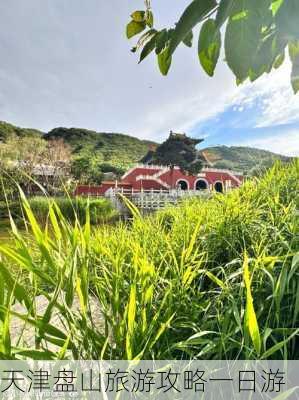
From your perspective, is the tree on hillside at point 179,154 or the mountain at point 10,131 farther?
the mountain at point 10,131

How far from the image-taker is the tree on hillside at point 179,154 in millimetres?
24328

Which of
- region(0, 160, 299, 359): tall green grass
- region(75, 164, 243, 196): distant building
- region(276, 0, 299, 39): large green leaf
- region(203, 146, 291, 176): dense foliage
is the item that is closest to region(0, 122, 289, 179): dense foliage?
region(75, 164, 243, 196): distant building

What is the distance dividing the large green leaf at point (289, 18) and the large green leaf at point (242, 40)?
2 centimetres

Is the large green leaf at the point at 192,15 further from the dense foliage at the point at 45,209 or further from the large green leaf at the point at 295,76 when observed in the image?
the dense foliage at the point at 45,209

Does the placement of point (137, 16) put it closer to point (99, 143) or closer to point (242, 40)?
point (242, 40)

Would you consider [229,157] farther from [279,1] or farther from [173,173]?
[173,173]

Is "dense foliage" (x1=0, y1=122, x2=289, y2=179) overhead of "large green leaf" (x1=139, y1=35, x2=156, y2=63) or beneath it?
overhead

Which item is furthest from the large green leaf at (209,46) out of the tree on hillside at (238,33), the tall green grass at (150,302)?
the tall green grass at (150,302)

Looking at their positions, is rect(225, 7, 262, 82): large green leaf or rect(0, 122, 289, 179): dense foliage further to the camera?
rect(0, 122, 289, 179): dense foliage

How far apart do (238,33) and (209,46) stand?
0.07 meters

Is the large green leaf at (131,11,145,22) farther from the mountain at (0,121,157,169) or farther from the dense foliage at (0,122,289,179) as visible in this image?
the mountain at (0,121,157,169)

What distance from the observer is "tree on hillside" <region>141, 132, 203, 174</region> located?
24.3m

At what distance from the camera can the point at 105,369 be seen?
0.57 m

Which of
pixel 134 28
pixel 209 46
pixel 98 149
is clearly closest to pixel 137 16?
pixel 134 28
